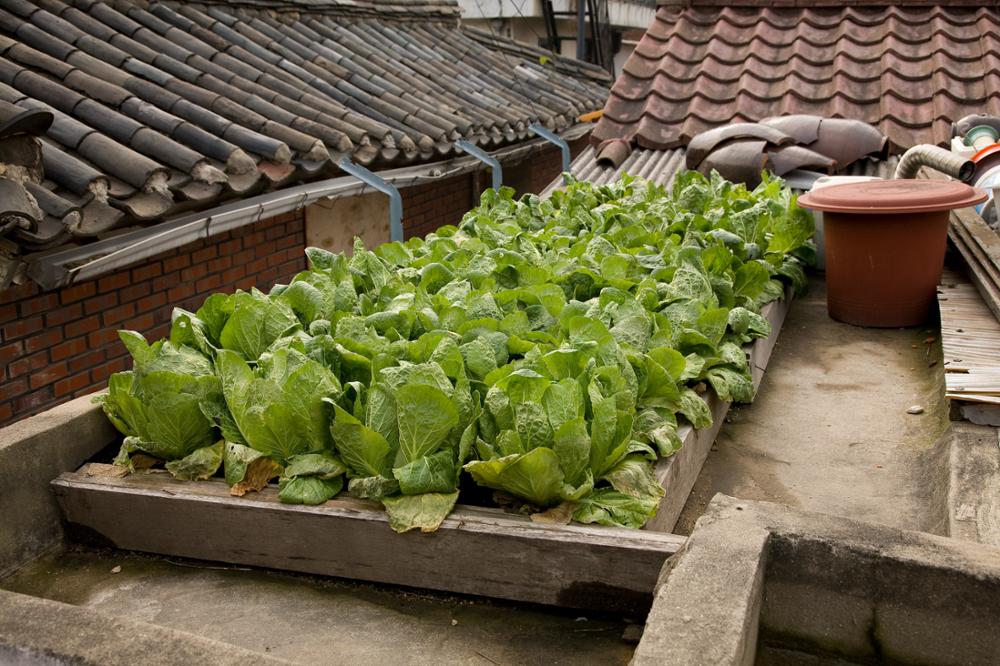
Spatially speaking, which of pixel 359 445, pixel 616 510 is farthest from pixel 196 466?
pixel 616 510

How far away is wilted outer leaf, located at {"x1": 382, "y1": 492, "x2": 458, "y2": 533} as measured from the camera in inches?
99.2

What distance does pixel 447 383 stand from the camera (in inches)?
109

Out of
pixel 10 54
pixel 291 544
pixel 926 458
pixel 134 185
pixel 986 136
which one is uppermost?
pixel 10 54

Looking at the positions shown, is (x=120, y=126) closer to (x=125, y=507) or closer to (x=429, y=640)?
(x=125, y=507)

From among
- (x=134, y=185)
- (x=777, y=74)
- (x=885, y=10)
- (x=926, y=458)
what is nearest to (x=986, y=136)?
(x=777, y=74)

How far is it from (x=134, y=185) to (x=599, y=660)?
3981 mm

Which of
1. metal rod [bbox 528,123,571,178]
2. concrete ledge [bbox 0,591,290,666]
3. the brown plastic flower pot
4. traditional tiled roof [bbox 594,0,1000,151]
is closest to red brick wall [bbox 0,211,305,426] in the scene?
concrete ledge [bbox 0,591,290,666]

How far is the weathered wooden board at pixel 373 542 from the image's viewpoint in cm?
241

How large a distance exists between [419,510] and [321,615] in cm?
38

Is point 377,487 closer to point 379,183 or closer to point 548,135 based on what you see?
point 379,183

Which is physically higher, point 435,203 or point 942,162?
point 942,162

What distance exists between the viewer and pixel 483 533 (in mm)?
2508

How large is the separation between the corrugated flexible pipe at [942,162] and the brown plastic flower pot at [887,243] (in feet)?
3.17

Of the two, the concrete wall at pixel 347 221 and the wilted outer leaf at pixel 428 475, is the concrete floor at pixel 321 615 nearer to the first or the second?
the wilted outer leaf at pixel 428 475
